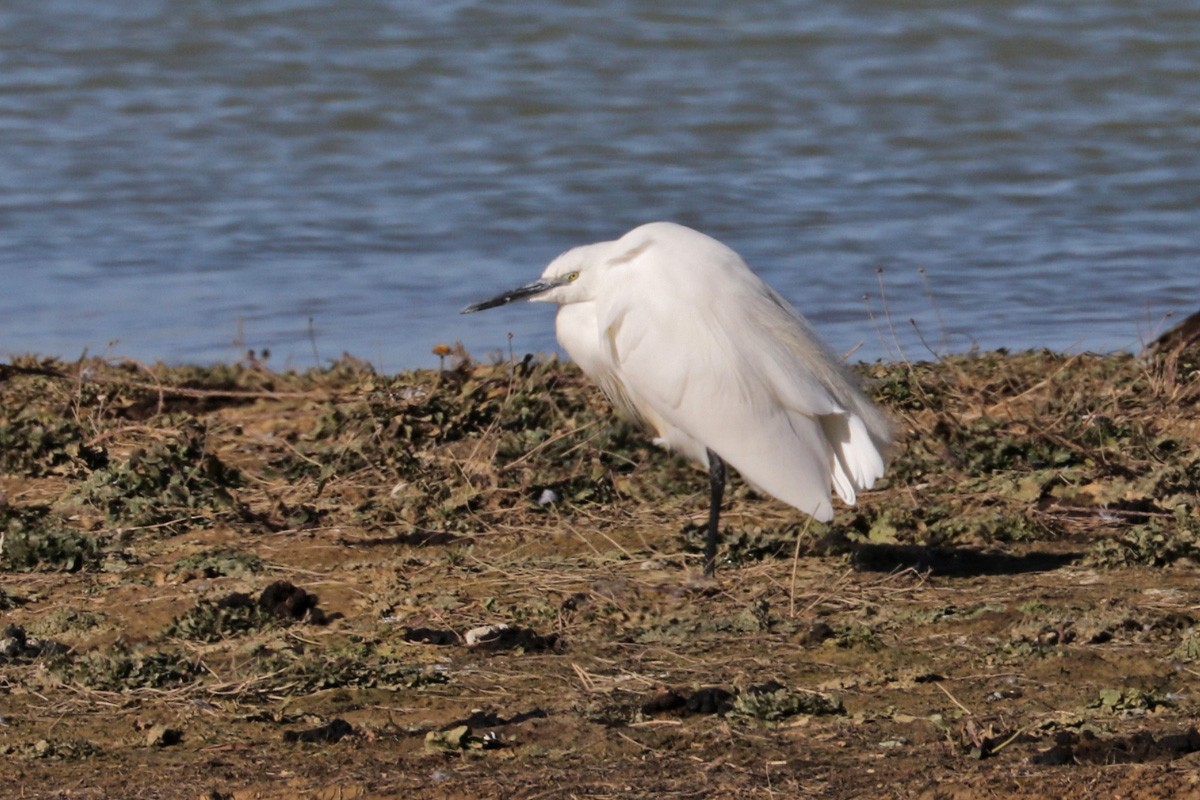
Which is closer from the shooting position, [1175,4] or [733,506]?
[733,506]

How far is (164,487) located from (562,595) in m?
1.50

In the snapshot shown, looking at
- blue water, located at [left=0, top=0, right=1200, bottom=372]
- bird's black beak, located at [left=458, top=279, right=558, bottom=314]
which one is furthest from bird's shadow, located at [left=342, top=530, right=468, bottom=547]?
blue water, located at [left=0, top=0, right=1200, bottom=372]

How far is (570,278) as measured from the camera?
5152 mm

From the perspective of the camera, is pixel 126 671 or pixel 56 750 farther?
pixel 126 671

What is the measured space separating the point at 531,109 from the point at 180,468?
7657mm

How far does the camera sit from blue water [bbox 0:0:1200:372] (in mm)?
8305

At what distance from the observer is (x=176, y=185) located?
35.8ft

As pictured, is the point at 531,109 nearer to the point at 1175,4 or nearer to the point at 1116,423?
the point at 1175,4

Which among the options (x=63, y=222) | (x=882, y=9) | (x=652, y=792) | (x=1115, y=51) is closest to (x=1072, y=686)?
(x=652, y=792)

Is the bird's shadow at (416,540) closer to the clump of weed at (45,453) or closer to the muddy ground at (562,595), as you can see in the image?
the muddy ground at (562,595)

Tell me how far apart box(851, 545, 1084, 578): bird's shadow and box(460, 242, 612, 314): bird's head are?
3.56ft

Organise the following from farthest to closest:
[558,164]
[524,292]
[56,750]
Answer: [558,164] → [524,292] → [56,750]

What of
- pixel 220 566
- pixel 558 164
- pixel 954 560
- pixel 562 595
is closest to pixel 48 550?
pixel 220 566

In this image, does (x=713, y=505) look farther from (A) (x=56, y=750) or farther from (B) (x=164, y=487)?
(A) (x=56, y=750)
